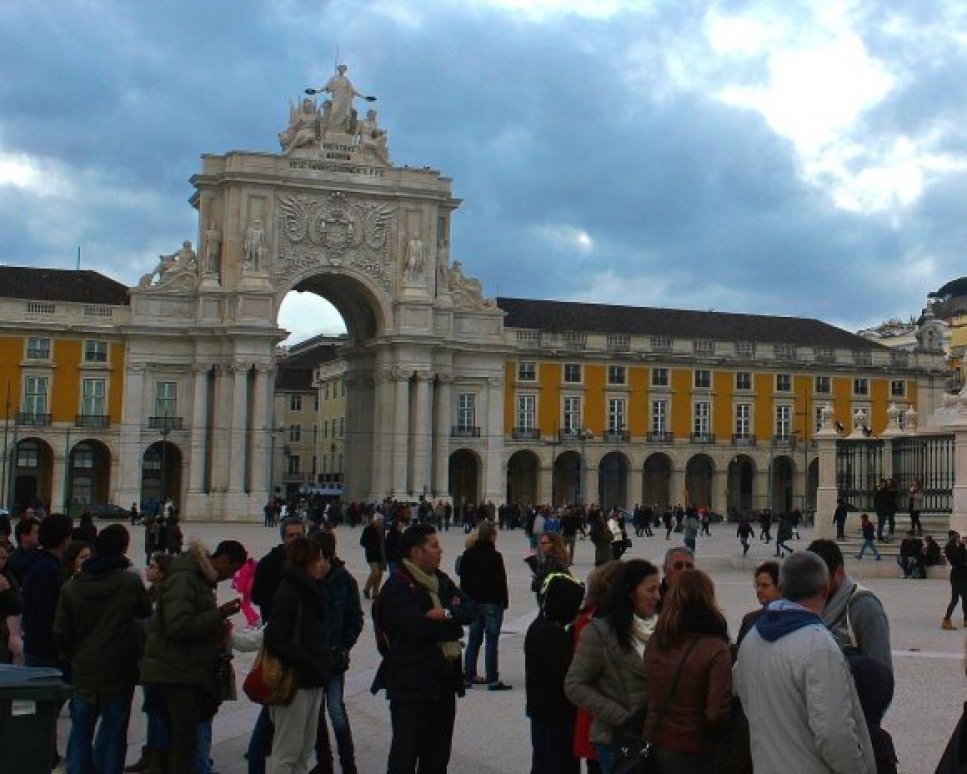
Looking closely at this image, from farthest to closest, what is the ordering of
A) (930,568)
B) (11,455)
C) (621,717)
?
(11,455)
(930,568)
(621,717)

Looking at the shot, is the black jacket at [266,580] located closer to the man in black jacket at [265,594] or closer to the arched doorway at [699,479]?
the man in black jacket at [265,594]

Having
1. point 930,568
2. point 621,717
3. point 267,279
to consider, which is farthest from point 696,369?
point 621,717

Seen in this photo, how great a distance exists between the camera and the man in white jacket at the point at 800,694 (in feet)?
19.2

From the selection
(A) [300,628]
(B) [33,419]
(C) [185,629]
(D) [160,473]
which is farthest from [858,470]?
(B) [33,419]

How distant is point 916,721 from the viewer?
12109 millimetres

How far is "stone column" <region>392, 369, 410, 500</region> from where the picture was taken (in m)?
66.2

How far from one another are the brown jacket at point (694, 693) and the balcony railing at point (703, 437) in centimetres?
7033

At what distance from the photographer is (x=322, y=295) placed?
71.2 meters

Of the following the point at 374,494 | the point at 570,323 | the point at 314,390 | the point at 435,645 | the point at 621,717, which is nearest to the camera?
the point at 621,717

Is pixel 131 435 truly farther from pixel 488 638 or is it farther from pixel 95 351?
pixel 488 638

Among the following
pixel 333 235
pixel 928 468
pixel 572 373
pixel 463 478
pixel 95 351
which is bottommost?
pixel 928 468

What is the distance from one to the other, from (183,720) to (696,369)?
2730 inches

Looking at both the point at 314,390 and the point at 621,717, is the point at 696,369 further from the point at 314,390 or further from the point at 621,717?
the point at 621,717

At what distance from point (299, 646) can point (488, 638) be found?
589cm
